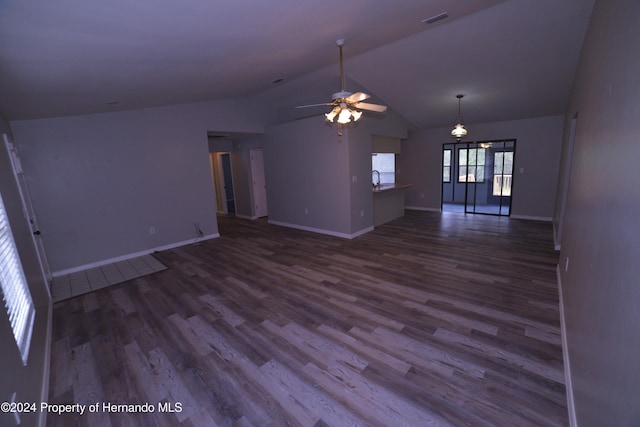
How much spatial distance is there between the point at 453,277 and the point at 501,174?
17.7 ft

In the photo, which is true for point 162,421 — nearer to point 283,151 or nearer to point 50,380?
point 50,380

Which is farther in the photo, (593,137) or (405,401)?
(593,137)

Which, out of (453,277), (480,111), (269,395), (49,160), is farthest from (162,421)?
(480,111)

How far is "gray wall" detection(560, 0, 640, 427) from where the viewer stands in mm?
1036

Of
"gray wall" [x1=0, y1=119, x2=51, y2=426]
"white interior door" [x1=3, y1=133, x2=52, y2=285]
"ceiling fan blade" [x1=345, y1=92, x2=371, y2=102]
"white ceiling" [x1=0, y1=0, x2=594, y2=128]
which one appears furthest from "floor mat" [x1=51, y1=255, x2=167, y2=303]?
"ceiling fan blade" [x1=345, y1=92, x2=371, y2=102]

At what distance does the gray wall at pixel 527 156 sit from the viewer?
6.59m

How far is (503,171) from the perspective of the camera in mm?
7562

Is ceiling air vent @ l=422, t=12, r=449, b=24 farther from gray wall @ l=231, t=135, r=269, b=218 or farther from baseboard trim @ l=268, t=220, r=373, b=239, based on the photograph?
gray wall @ l=231, t=135, r=269, b=218

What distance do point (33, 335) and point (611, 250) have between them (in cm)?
399

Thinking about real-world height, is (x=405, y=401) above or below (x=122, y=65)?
below

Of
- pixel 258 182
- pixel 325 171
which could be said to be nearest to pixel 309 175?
pixel 325 171

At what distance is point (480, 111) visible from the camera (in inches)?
260

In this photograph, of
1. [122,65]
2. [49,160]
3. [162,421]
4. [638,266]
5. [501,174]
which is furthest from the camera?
[501,174]

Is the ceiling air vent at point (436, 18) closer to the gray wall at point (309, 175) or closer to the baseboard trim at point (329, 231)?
A: the gray wall at point (309, 175)
